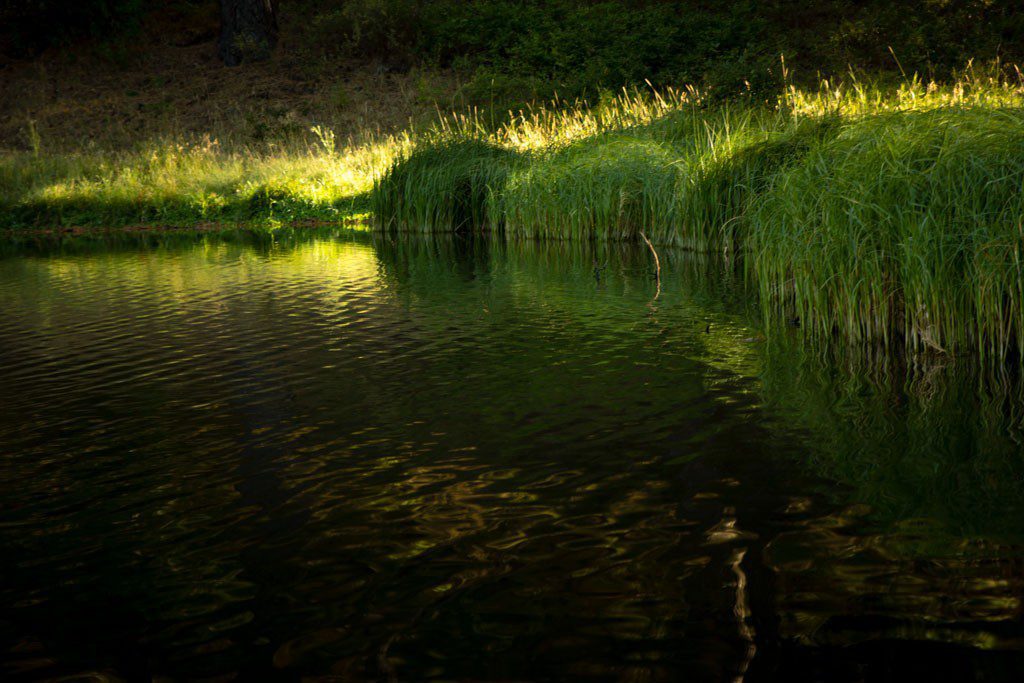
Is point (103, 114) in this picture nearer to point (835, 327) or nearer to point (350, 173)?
point (350, 173)

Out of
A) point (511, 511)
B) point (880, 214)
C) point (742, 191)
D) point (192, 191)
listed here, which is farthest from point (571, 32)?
point (511, 511)

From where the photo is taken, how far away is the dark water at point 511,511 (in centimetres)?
250

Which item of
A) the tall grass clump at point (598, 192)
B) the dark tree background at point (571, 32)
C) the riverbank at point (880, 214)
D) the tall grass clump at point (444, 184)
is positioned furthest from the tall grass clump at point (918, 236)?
the dark tree background at point (571, 32)

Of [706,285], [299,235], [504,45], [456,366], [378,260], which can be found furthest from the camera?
[504,45]

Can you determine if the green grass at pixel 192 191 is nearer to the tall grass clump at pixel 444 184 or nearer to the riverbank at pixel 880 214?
the tall grass clump at pixel 444 184

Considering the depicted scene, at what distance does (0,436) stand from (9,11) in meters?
31.1

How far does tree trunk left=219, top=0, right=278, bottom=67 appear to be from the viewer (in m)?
29.4

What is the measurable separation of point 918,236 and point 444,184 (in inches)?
377

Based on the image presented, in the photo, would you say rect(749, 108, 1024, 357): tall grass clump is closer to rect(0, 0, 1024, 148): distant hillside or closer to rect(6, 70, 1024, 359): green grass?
rect(6, 70, 1024, 359): green grass

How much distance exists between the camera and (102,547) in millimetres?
3258

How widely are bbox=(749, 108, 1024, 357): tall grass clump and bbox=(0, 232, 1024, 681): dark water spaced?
1.19 ft

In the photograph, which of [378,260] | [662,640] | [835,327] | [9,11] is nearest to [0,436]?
[662,640]

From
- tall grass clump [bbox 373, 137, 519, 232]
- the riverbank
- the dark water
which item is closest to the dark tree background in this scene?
tall grass clump [bbox 373, 137, 519, 232]

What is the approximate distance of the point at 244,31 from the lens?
97.3 ft
